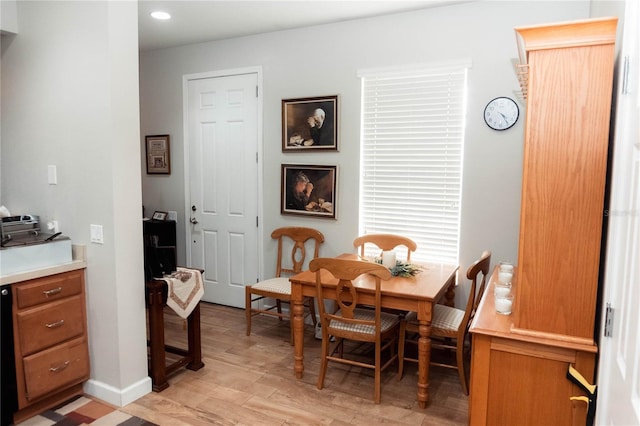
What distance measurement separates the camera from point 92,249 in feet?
8.68

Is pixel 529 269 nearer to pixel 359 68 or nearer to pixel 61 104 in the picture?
pixel 359 68

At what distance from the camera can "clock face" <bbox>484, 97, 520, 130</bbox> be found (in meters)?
3.12

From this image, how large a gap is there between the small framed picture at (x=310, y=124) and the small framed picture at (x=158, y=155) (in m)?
1.45

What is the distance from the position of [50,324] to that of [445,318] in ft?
8.09

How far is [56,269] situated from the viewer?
8.32 feet

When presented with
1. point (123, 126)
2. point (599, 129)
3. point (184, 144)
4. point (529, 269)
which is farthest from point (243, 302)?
point (599, 129)

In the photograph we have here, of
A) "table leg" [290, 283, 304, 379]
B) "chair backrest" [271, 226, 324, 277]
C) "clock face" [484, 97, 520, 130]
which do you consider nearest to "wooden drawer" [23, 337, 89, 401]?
"table leg" [290, 283, 304, 379]

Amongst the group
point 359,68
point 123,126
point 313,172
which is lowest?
point 313,172

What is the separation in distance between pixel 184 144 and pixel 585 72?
3836mm

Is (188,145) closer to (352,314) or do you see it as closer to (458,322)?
(352,314)

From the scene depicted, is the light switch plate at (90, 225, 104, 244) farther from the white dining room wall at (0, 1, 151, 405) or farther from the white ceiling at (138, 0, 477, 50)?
the white ceiling at (138, 0, 477, 50)

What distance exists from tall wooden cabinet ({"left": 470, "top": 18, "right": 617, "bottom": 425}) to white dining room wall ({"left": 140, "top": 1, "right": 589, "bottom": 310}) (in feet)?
5.30

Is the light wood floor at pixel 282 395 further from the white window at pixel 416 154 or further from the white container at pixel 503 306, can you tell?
the white window at pixel 416 154

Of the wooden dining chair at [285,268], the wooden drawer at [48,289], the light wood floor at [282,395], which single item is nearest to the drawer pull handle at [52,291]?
the wooden drawer at [48,289]
